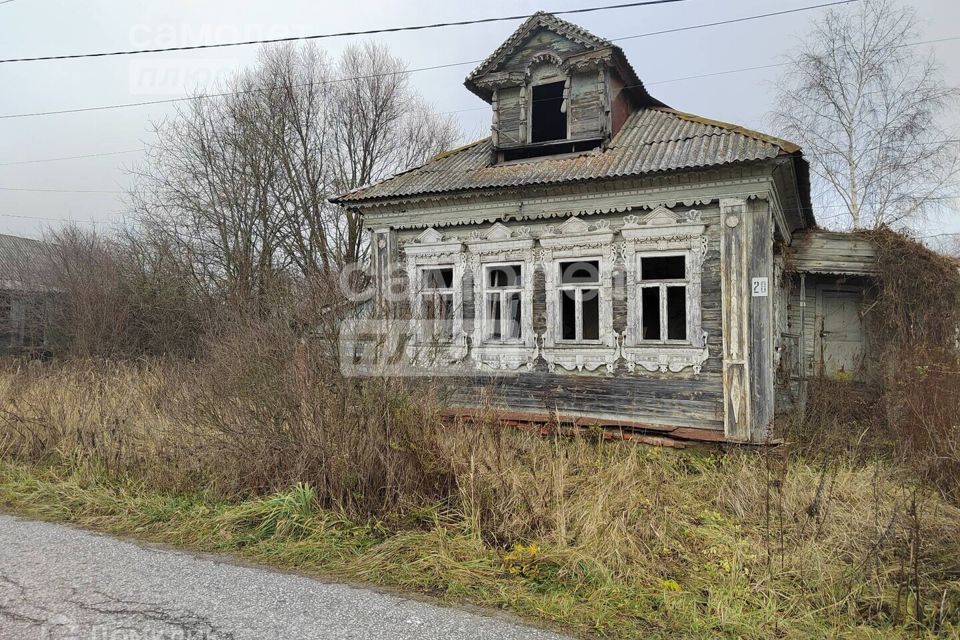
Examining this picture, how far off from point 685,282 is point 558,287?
2004 mm

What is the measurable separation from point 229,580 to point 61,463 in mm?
4560

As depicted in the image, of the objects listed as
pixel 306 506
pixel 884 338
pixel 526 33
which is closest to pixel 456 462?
pixel 306 506

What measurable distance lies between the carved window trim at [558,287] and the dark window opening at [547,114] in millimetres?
2345

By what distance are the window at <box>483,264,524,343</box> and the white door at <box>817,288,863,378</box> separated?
5.82 metres

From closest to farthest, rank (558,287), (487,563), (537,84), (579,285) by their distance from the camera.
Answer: (487,563), (579,285), (558,287), (537,84)

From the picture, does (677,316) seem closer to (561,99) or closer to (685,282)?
(685,282)

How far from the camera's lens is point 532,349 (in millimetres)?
9570

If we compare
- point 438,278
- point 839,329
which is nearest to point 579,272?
point 438,278

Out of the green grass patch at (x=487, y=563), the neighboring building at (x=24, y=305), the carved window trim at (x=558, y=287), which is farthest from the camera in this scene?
the neighboring building at (x=24, y=305)

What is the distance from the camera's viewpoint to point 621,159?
9.06 meters

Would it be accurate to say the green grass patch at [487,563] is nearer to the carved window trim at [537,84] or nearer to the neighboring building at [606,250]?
the neighboring building at [606,250]

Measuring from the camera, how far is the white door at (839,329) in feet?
35.2

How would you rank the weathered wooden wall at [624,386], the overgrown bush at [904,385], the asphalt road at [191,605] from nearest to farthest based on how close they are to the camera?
the asphalt road at [191,605], the overgrown bush at [904,385], the weathered wooden wall at [624,386]

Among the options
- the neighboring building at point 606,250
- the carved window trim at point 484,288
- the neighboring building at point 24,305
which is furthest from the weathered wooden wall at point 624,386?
the neighboring building at point 24,305
